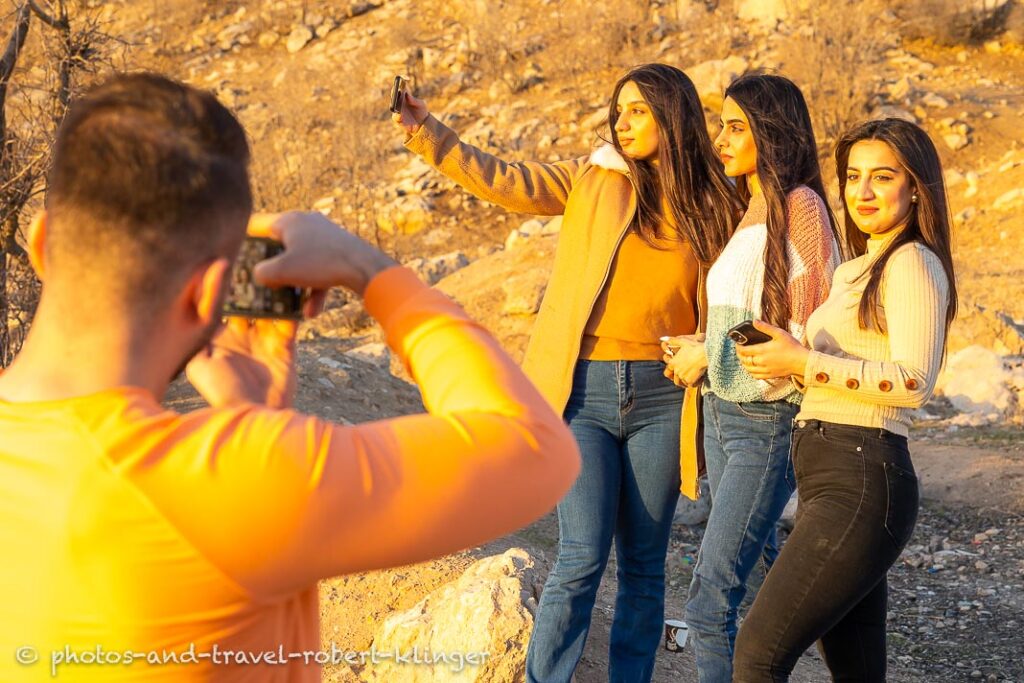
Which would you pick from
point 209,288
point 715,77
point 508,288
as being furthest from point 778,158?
point 715,77

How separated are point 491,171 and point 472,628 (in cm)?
154

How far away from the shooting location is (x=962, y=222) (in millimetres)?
11625

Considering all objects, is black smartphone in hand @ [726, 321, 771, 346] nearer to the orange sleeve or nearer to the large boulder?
the orange sleeve

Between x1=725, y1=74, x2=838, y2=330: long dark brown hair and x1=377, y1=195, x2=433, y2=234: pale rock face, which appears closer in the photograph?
x1=725, y1=74, x2=838, y2=330: long dark brown hair

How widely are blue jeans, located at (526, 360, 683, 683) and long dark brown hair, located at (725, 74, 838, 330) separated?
1.38ft

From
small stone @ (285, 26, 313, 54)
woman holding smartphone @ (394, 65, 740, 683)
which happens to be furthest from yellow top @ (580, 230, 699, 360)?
small stone @ (285, 26, 313, 54)

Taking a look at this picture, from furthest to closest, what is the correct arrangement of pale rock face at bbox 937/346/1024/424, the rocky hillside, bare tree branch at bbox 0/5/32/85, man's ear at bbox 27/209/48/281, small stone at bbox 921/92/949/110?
small stone at bbox 921/92/949/110
the rocky hillside
pale rock face at bbox 937/346/1024/424
bare tree branch at bbox 0/5/32/85
man's ear at bbox 27/209/48/281

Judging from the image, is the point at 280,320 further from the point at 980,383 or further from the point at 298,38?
the point at 298,38

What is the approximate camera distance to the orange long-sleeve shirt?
1.06m

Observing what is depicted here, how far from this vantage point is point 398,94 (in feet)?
11.4

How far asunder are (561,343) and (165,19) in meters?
18.9

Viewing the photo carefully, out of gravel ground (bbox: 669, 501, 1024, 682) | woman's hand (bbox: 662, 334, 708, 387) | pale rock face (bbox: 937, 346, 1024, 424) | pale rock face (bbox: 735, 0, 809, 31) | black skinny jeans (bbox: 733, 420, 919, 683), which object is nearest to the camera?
black skinny jeans (bbox: 733, 420, 919, 683)

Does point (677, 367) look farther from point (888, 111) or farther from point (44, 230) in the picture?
point (888, 111)

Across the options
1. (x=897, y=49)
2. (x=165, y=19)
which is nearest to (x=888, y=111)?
(x=897, y=49)
